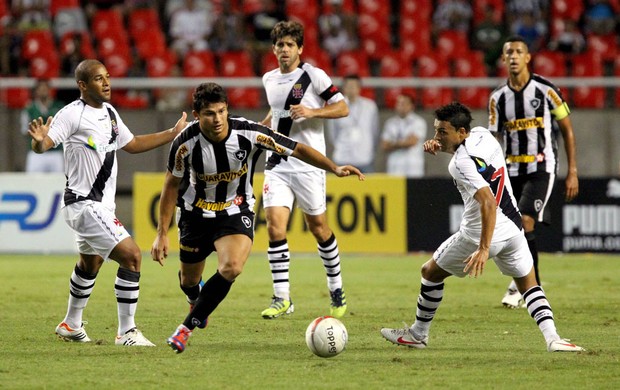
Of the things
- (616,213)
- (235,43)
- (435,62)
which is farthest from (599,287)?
(235,43)

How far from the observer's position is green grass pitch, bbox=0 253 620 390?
6.38m

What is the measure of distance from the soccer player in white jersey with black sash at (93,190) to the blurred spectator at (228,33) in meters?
11.7

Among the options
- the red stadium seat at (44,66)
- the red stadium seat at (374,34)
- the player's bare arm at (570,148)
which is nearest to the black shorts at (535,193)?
the player's bare arm at (570,148)

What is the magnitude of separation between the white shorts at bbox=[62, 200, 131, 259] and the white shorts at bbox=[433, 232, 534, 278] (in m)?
2.22

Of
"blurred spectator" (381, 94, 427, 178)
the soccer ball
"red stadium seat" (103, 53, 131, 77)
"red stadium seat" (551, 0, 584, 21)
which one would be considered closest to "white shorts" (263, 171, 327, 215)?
the soccer ball

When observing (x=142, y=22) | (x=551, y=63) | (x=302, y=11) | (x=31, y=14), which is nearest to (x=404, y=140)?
(x=551, y=63)

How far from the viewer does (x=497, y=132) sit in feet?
33.8

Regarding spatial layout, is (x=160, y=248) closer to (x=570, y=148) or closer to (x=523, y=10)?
(x=570, y=148)

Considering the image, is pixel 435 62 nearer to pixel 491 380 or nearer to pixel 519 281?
pixel 519 281

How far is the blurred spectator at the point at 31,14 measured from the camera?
19.3m

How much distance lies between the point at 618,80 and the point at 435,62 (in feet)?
11.3

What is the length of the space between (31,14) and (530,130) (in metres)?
11.8

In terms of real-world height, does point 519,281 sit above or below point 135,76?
below

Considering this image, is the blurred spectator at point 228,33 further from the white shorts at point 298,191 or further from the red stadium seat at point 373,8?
the white shorts at point 298,191
